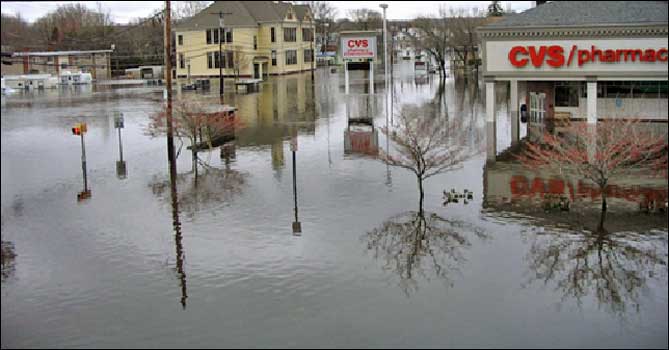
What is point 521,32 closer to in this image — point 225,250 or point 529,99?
point 529,99

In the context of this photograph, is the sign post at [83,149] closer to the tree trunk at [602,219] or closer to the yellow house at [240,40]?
the tree trunk at [602,219]

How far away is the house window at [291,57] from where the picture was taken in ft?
258

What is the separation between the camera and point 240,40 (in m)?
72.9

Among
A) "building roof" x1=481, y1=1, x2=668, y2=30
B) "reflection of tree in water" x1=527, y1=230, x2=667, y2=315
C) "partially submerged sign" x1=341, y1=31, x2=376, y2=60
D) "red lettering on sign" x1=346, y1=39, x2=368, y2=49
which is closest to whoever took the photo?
"reflection of tree in water" x1=527, y1=230, x2=667, y2=315

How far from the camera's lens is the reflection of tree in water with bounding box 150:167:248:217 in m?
21.1

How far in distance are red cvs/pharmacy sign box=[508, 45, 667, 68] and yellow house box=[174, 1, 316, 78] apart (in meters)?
44.2

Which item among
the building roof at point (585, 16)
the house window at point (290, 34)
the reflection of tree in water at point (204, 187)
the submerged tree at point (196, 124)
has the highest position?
the house window at point (290, 34)

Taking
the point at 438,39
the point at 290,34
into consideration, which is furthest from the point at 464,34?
the point at 290,34

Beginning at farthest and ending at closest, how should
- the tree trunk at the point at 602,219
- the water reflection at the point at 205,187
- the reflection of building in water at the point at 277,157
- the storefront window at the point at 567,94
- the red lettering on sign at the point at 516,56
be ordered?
the storefront window at the point at 567,94 < the red lettering on sign at the point at 516,56 < the reflection of building in water at the point at 277,157 < the water reflection at the point at 205,187 < the tree trunk at the point at 602,219

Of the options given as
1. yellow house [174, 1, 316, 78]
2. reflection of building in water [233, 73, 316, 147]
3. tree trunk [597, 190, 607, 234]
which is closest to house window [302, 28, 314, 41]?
yellow house [174, 1, 316, 78]

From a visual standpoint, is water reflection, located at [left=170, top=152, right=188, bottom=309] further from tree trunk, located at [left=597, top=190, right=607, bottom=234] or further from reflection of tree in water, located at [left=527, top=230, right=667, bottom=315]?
tree trunk, located at [left=597, top=190, right=607, bottom=234]

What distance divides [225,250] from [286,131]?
64.3 feet

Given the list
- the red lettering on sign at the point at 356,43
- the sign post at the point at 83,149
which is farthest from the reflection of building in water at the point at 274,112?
the sign post at the point at 83,149

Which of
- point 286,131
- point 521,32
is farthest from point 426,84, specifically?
point 521,32
